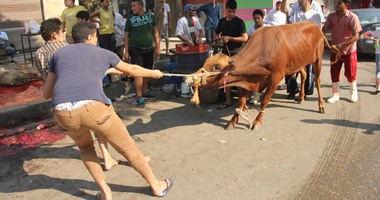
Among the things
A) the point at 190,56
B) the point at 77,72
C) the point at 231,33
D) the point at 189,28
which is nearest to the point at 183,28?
the point at 189,28

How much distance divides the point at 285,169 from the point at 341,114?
2.42 metres

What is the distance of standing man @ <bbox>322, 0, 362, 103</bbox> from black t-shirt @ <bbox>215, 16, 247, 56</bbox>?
5.24 ft

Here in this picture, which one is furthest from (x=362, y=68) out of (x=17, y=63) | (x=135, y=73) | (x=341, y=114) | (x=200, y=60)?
(x=17, y=63)

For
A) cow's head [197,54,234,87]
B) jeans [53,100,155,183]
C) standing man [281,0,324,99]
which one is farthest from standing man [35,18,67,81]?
standing man [281,0,324,99]

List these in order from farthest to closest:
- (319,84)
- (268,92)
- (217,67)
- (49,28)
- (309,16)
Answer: (309,16) < (319,84) < (268,92) < (217,67) < (49,28)

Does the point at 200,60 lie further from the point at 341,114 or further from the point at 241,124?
the point at 341,114

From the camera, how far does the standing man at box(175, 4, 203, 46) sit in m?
7.63

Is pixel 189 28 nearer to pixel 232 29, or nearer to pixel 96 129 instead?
pixel 232 29

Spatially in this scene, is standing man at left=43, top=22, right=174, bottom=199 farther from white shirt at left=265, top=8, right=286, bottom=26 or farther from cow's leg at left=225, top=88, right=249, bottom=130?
white shirt at left=265, top=8, right=286, bottom=26

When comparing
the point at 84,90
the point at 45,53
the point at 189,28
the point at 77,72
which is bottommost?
the point at 84,90

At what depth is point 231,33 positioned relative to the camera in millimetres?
6578

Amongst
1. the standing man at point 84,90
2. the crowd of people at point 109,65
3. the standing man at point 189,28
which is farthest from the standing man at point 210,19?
the standing man at point 84,90

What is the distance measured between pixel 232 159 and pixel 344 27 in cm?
351

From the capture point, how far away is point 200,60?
684 cm
